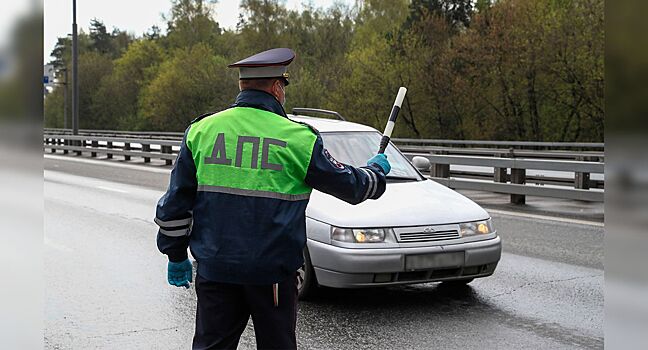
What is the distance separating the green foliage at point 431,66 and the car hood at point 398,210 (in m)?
26.3

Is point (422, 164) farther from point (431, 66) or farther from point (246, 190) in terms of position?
point (431, 66)

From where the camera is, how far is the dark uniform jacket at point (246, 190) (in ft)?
10.4

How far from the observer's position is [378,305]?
6668 mm

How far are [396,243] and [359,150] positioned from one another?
1.78 m

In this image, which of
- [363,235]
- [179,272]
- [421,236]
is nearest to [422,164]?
[421,236]

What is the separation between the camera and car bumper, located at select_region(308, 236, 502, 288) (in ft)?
20.1

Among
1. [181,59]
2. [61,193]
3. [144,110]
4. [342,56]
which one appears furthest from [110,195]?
[144,110]

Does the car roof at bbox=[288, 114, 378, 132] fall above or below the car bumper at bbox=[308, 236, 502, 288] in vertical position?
above

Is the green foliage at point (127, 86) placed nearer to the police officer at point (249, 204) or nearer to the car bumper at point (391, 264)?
the car bumper at point (391, 264)

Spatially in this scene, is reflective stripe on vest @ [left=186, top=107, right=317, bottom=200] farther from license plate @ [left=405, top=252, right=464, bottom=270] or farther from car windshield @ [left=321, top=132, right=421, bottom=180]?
car windshield @ [left=321, top=132, right=421, bottom=180]

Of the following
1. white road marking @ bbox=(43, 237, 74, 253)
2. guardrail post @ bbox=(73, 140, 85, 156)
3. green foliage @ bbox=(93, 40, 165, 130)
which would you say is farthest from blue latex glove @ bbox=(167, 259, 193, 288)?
green foliage @ bbox=(93, 40, 165, 130)

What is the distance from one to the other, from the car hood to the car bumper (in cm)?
23

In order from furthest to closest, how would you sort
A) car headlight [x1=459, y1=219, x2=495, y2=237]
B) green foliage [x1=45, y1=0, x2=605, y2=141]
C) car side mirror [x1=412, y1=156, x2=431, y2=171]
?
green foliage [x1=45, y1=0, x2=605, y2=141], car side mirror [x1=412, y1=156, x2=431, y2=171], car headlight [x1=459, y1=219, x2=495, y2=237]

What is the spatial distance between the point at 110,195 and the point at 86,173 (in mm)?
7663
